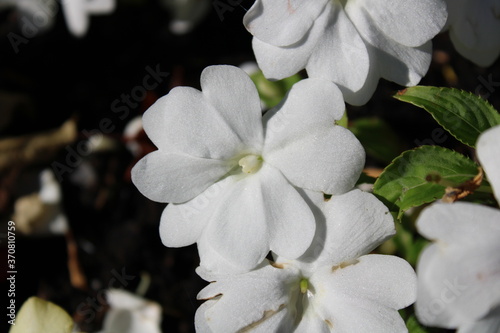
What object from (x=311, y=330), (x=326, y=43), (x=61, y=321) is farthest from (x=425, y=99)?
(x=61, y=321)

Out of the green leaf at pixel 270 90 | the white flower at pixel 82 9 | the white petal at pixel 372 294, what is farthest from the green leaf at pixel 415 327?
the white flower at pixel 82 9

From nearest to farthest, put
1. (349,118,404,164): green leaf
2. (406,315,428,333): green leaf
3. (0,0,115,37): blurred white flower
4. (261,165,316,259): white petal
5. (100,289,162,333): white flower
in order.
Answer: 1. (261,165,316,259): white petal
2. (406,315,428,333): green leaf
3. (349,118,404,164): green leaf
4. (100,289,162,333): white flower
5. (0,0,115,37): blurred white flower

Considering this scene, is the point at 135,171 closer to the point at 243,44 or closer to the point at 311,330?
the point at 311,330

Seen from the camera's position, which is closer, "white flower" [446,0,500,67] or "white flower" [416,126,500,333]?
"white flower" [416,126,500,333]

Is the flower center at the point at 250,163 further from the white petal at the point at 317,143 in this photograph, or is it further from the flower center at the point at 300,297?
the flower center at the point at 300,297

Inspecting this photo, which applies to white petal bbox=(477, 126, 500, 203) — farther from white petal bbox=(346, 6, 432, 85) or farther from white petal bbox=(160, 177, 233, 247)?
white petal bbox=(160, 177, 233, 247)

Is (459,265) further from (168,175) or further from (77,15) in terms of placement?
(77,15)

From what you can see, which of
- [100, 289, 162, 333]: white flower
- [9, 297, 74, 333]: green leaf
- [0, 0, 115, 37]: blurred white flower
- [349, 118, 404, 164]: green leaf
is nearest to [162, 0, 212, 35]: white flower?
[0, 0, 115, 37]: blurred white flower

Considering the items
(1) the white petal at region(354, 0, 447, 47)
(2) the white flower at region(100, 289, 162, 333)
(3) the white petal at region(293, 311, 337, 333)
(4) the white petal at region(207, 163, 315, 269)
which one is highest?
(1) the white petal at region(354, 0, 447, 47)
